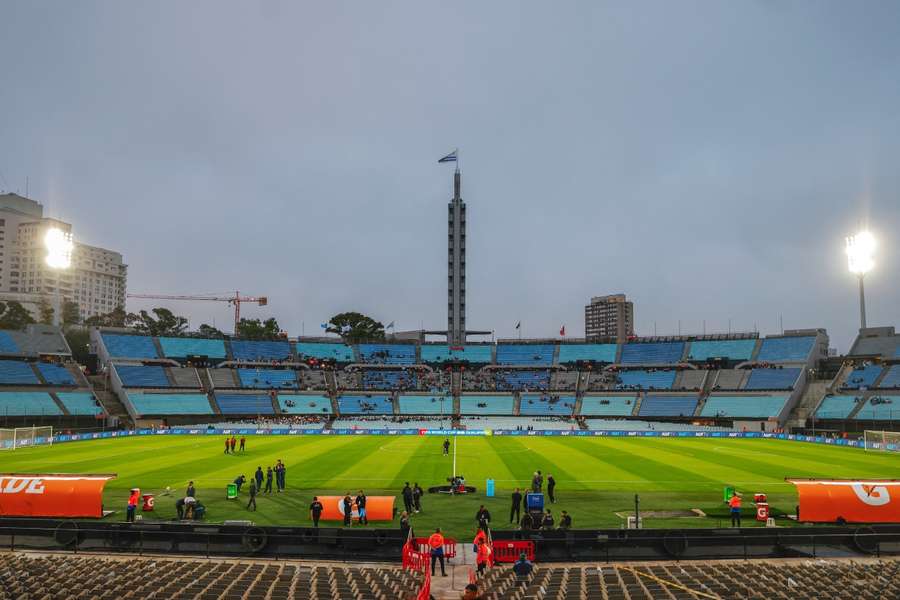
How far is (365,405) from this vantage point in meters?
107

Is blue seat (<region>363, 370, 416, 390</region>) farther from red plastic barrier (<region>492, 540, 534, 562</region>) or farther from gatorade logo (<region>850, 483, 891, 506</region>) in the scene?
red plastic barrier (<region>492, 540, 534, 562</region>)

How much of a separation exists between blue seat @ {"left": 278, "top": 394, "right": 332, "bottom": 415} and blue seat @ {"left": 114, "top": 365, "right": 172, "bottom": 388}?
1816 cm

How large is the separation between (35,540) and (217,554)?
7489 millimetres

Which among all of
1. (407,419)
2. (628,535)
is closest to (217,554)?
(628,535)

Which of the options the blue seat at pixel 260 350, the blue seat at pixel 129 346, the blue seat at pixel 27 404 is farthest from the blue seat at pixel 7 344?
the blue seat at pixel 260 350

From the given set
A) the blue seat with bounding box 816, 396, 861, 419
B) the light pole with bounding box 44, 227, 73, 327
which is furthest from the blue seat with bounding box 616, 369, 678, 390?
the light pole with bounding box 44, 227, 73, 327

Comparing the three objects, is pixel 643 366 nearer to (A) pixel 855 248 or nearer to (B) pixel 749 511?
(A) pixel 855 248

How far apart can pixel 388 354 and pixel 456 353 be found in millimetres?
13831

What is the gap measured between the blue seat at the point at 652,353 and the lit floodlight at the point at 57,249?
9133 cm

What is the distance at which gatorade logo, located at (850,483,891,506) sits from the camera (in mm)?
25391

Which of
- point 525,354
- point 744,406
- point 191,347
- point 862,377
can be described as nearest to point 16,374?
point 191,347

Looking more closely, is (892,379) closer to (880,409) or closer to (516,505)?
(880,409)

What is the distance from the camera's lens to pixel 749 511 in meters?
29.5

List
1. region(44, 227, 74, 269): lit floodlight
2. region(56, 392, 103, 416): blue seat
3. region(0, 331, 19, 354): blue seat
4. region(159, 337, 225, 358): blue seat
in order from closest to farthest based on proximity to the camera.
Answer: region(44, 227, 74, 269): lit floodlight, region(56, 392, 103, 416): blue seat, region(0, 331, 19, 354): blue seat, region(159, 337, 225, 358): blue seat
